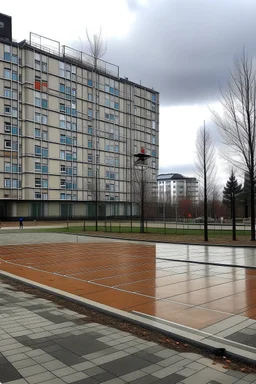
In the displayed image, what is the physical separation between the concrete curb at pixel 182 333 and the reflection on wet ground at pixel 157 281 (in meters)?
0.33

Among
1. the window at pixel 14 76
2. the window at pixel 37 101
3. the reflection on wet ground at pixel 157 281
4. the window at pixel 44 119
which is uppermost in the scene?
the window at pixel 14 76

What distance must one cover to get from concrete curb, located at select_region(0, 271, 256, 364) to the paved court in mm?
239

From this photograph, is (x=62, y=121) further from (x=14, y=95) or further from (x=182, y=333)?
(x=182, y=333)

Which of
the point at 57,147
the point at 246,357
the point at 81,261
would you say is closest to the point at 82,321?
the point at 246,357

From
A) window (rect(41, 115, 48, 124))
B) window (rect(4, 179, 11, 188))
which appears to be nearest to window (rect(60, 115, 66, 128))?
window (rect(41, 115, 48, 124))

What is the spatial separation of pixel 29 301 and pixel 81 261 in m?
6.87

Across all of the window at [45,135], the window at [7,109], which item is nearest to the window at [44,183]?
the window at [45,135]

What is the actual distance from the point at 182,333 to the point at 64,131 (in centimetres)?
6816

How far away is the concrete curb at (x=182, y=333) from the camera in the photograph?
15.4 ft

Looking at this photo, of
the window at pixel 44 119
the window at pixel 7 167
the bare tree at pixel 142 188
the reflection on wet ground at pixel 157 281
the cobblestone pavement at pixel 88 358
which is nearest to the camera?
the cobblestone pavement at pixel 88 358

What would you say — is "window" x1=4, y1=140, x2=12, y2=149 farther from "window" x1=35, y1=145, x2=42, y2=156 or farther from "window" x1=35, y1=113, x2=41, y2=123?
"window" x1=35, y1=113, x2=41, y2=123

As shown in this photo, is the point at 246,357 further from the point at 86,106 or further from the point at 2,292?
the point at 86,106

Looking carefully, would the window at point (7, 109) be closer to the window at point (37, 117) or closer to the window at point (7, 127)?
the window at point (7, 127)

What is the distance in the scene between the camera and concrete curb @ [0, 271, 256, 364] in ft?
15.4
